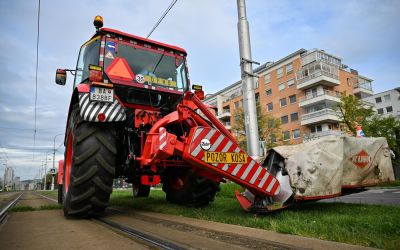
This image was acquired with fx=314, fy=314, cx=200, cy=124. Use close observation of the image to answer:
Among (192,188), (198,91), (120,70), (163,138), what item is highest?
(120,70)

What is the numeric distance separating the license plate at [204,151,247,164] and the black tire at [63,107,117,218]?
1.62 meters

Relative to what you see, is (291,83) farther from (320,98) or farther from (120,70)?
(120,70)

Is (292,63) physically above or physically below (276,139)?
above

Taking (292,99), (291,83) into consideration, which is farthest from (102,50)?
(291,83)

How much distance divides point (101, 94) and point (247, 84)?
3.68m

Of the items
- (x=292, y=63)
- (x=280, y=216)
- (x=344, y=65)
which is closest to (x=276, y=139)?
(x=292, y=63)

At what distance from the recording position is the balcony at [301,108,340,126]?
130 feet

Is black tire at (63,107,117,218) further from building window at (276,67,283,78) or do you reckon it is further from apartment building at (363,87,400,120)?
apartment building at (363,87,400,120)

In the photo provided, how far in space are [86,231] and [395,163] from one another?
94.1ft

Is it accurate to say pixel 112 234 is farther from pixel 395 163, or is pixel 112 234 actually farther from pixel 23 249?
pixel 395 163

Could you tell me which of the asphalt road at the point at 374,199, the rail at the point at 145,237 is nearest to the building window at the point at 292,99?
the asphalt road at the point at 374,199

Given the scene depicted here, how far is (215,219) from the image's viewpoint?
477cm

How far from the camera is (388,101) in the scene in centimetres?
5959

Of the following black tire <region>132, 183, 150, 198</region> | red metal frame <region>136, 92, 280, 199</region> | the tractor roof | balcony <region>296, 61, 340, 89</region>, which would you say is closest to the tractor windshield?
the tractor roof
